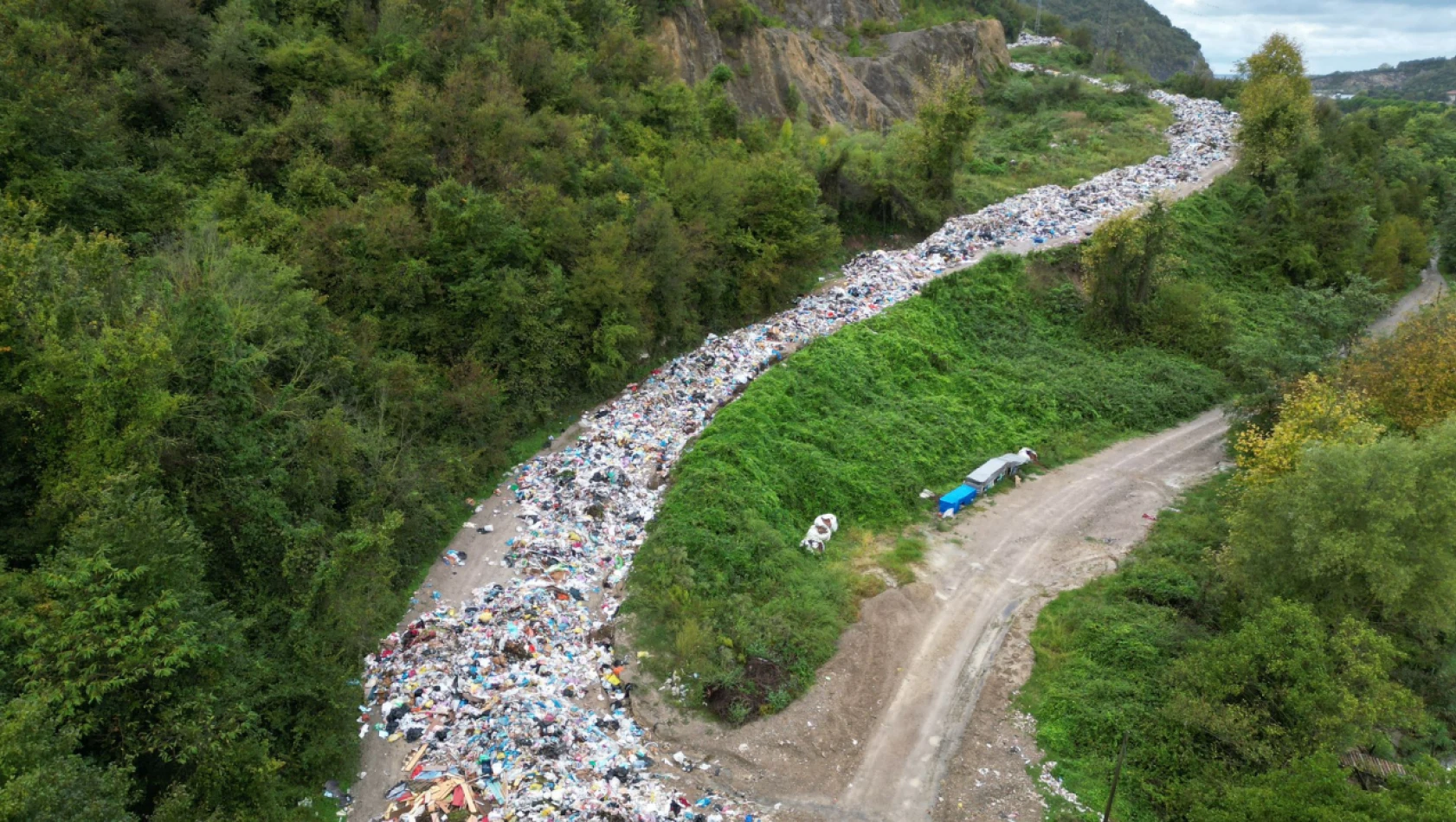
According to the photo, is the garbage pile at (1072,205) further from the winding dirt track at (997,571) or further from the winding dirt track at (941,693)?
the winding dirt track at (941,693)

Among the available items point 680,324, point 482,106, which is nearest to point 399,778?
point 680,324

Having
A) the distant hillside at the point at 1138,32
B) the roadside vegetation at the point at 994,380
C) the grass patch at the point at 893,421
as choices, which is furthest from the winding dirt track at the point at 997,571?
the distant hillside at the point at 1138,32

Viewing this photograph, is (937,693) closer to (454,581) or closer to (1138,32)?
(454,581)

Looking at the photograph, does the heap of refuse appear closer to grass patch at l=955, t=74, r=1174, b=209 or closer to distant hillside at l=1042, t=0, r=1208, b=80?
grass patch at l=955, t=74, r=1174, b=209

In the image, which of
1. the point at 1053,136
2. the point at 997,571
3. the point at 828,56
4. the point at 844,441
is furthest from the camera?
the point at 1053,136

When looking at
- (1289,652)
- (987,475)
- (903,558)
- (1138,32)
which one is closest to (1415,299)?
(987,475)

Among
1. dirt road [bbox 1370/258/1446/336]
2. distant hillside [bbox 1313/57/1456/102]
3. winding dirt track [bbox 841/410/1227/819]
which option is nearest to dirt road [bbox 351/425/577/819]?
winding dirt track [bbox 841/410/1227/819]
